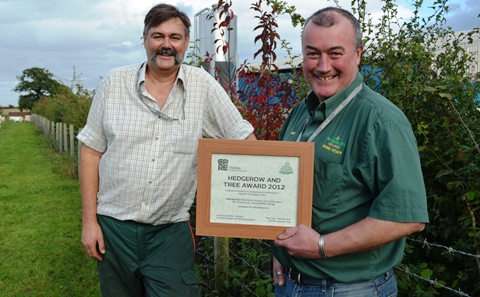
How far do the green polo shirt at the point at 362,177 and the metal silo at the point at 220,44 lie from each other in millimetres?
2896

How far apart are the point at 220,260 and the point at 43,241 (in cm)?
495

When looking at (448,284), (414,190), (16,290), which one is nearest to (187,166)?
(414,190)

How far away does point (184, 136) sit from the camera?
10.2 ft

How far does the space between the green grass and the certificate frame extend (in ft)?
14.3

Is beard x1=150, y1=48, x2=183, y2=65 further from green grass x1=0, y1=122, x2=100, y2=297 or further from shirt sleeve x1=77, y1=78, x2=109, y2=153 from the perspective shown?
green grass x1=0, y1=122, x2=100, y2=297

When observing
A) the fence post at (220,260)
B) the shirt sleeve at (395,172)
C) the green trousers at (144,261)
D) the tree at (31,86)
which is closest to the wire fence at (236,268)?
the fence post at (220,260)

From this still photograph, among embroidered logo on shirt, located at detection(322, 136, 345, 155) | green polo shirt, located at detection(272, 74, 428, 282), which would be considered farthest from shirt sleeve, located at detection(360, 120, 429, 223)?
embroidered logo on shirt, located at detection(322, 136, 345, 155)

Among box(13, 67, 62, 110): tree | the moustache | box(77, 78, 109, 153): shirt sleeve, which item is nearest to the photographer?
the moustache

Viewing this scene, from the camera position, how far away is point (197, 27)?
786cm

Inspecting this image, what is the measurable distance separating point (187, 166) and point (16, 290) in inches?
178

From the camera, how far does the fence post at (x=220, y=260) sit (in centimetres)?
471

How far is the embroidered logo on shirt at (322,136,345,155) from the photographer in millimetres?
2125

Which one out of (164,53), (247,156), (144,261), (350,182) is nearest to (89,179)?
(144,261)

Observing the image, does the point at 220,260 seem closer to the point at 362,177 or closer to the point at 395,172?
the point at 362,177
